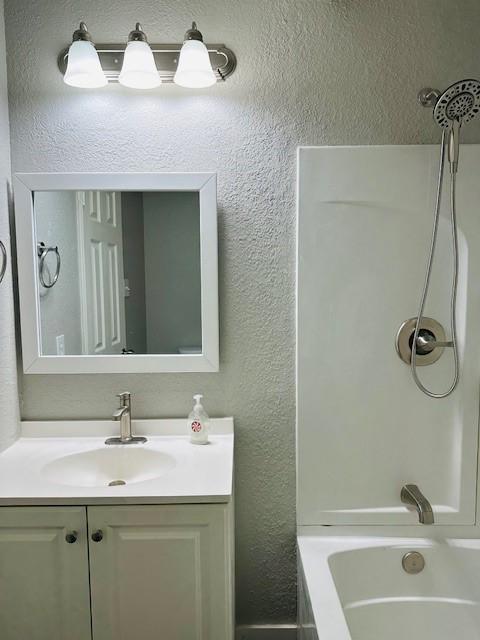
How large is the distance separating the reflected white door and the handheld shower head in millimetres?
1079

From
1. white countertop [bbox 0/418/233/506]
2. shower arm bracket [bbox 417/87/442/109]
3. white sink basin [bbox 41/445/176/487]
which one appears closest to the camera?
white countertop [bbox 0/418/233/506]

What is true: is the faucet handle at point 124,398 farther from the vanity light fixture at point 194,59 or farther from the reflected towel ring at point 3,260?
the vanity light fixture at point 194,59

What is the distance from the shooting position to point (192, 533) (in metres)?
1.43

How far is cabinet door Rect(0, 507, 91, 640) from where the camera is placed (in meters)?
1.42

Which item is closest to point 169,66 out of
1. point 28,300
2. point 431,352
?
point 28,300

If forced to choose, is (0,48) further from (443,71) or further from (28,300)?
(443,71)

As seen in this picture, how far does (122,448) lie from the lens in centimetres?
177

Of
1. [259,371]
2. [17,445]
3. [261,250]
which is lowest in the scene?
[17,445]

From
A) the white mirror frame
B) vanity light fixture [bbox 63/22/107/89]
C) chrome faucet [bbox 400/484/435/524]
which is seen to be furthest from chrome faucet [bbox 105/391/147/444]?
vanity light fixture [bbox 63/22/107/89]

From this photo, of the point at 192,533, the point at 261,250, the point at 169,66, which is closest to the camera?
the point at 192,533

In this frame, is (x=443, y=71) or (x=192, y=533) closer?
(x=192, y=533)

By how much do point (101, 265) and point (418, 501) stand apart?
136 cm

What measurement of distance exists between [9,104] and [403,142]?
54.8 inches

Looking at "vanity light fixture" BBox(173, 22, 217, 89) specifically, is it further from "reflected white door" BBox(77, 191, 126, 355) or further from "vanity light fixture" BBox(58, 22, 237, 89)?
"reflected white door" BBox(77, 191, 126, 355)
